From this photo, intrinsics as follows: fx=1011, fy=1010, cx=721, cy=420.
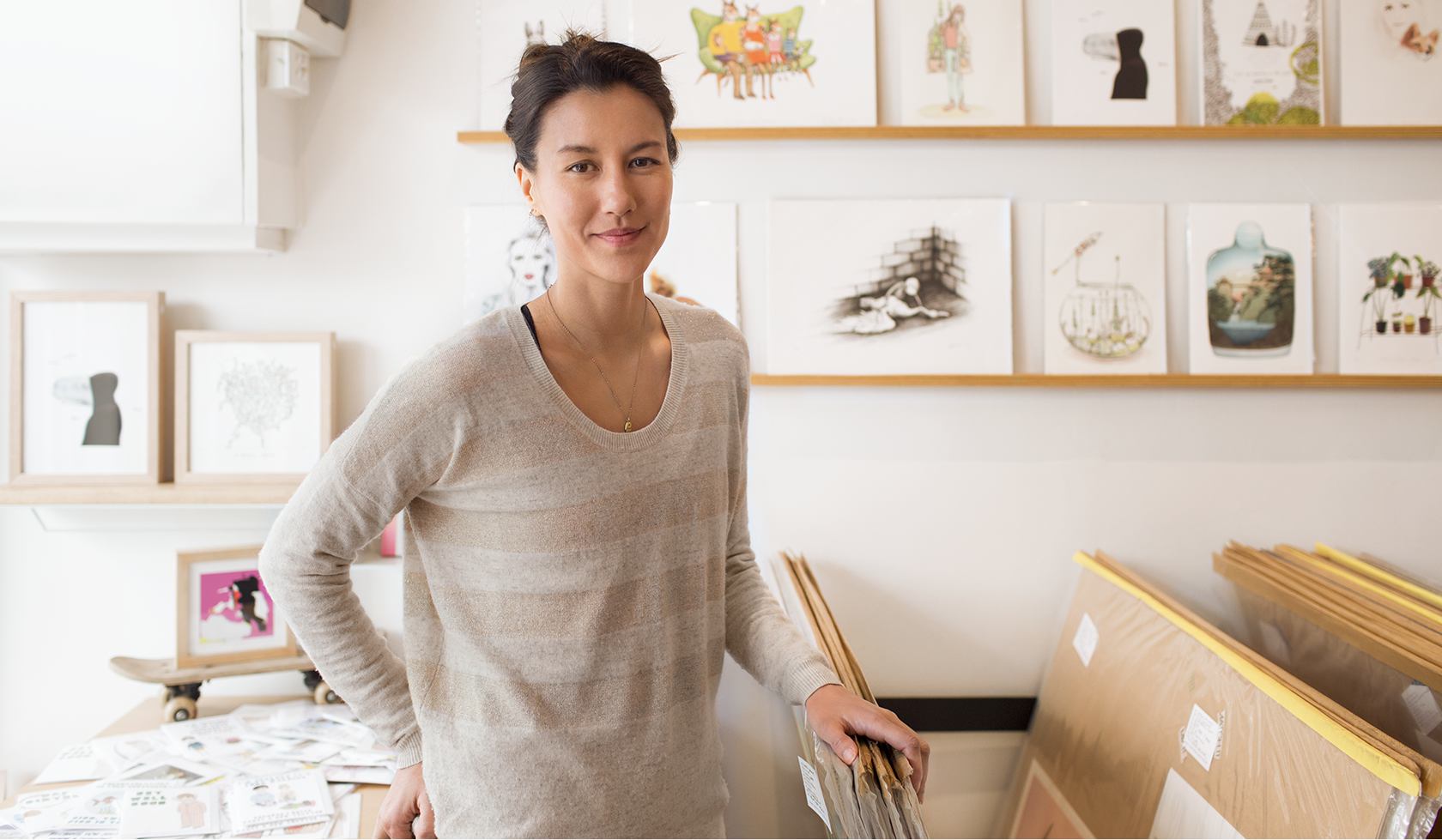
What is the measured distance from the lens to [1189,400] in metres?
2.04

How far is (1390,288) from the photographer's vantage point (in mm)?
2014

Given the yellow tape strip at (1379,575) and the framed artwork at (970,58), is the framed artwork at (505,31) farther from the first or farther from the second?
the yellow tape strip at (1379,575)

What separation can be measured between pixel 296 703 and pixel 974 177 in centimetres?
170

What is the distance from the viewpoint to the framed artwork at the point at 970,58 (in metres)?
1.97

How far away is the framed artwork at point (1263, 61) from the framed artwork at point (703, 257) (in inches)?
38.3

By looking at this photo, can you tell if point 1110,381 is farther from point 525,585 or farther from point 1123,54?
point 525,585

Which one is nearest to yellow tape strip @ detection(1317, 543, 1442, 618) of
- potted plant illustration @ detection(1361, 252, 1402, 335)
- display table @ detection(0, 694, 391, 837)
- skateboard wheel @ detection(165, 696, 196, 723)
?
potted plant illustration @ detection(1361, 252, 1402, 335)

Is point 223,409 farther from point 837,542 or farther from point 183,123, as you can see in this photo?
point 837,542

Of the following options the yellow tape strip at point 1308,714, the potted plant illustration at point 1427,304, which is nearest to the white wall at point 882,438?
the potted plant illustration at point 1427,304

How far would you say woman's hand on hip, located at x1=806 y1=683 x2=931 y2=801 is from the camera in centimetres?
102

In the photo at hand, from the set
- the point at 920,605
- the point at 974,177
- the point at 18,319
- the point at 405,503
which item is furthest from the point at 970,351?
the point at 18,319

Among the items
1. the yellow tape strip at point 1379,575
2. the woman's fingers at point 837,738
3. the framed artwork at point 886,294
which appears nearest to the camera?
the woman's fingers at point 837,738

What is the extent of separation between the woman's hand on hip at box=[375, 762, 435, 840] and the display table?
0.47 metres

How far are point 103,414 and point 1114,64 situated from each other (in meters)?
2.09
